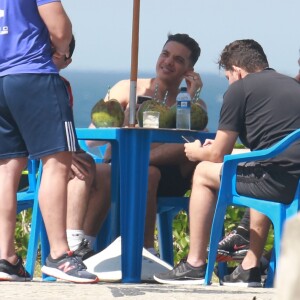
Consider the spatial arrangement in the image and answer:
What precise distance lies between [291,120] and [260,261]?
0.77 m

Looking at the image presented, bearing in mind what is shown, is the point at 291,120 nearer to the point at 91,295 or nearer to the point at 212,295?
the point at 212,295

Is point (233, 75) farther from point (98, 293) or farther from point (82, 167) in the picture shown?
point (98, 293)

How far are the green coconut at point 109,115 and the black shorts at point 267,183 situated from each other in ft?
2.13

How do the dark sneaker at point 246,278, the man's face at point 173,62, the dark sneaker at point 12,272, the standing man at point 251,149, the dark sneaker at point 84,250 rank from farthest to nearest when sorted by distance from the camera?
1. the man's face at point 173,62
2. the dark sneaker at point 84,250
3. the dark sneaker at point 246,278
4. the standing man at point 251,149
5. the dark sneaker at point 12,272

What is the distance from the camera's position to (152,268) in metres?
4.39

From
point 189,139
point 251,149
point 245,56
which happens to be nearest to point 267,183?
point 251,149

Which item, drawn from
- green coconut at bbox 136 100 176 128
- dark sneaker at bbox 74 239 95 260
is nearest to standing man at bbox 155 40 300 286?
green coconut at bbox 136 100 176 128

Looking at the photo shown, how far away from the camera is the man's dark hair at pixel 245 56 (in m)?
4.45

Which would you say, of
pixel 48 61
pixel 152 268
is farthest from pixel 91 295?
pixel 152 268

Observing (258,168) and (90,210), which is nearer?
(258,168)

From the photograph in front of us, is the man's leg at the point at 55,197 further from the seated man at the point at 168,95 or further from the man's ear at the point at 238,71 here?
the man's ear at the point at 238,71

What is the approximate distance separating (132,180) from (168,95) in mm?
1031

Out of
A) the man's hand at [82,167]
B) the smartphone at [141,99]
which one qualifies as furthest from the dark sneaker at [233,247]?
the smartphone at [141,99]

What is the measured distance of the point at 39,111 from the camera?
141 inches
